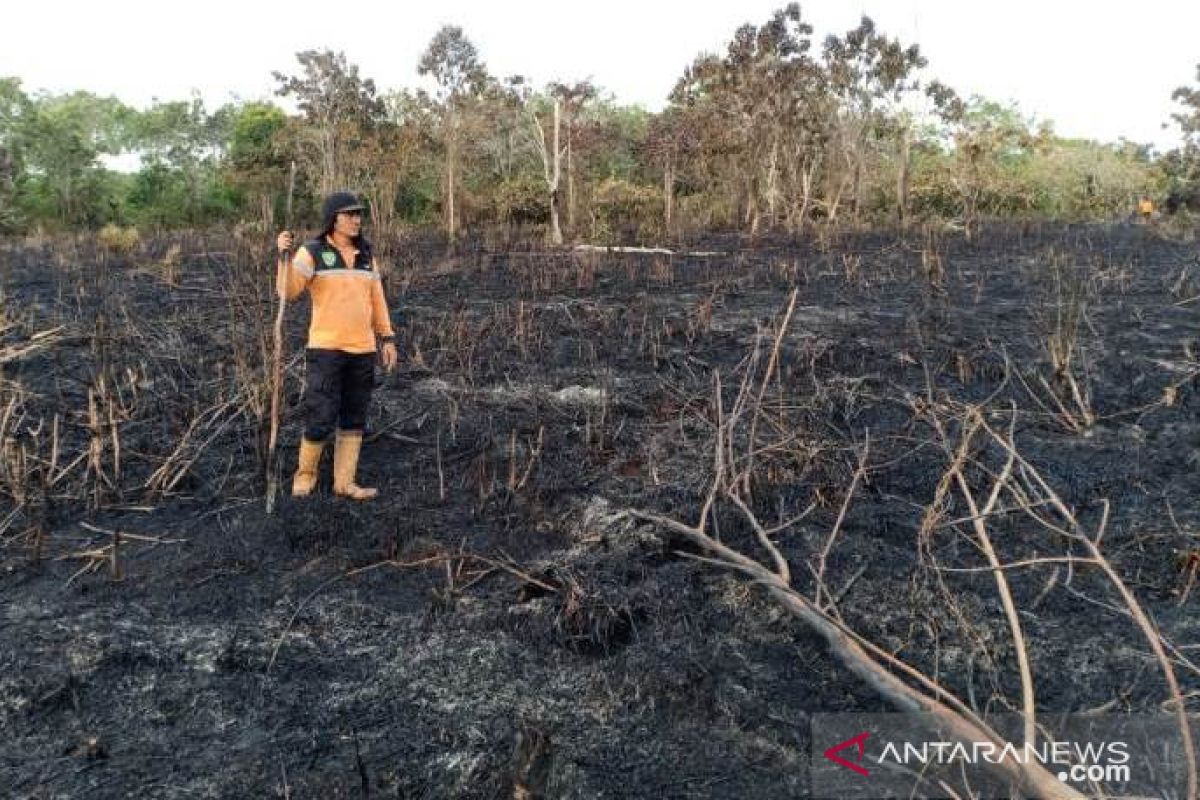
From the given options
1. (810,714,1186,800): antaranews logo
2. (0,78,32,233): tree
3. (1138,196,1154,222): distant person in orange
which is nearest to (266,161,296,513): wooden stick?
(810,714,1186,800): antaranews logo

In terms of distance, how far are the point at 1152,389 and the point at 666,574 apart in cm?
391

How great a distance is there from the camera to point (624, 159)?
78.4 feet

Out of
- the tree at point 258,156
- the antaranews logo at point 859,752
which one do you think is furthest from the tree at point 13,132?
the antaranews logo at point 859,752

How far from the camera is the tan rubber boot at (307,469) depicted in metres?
3.86

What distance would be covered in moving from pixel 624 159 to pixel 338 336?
69.8 ft

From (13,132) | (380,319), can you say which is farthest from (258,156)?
(380,319)

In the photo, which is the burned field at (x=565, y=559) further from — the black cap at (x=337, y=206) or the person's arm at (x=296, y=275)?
the black cap at (x=337, y=206)

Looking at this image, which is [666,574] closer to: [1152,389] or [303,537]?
[303,537]

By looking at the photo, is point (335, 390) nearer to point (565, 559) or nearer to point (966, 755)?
point (565, 559)

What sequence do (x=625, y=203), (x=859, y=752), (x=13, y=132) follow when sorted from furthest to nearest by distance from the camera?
(x=13, y=132) < (x=625, y=203) < (x=859, y=752)

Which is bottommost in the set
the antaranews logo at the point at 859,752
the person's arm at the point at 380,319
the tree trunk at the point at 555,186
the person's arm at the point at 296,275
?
the antaranews logo at the point at 859,752

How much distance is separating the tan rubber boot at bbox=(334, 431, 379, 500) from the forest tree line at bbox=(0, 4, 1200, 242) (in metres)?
5.07

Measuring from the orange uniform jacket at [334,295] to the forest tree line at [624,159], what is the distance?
192 inches

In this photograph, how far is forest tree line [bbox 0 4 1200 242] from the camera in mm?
13445
